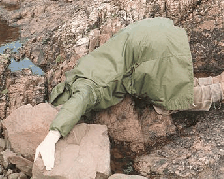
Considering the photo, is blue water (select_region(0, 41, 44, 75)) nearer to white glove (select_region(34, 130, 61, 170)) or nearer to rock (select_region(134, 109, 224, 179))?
white glove (select_region(34, 130, 61, 170))

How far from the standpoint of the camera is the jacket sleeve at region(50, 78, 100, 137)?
15.3 feet

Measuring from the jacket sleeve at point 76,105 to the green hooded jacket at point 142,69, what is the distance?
0.05 ft

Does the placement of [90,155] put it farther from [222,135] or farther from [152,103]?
[222,135]

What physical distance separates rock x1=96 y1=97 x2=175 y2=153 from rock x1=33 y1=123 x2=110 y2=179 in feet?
2.00

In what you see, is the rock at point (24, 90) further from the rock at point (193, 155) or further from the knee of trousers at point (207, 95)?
the knee of trousers at point (207, 95)

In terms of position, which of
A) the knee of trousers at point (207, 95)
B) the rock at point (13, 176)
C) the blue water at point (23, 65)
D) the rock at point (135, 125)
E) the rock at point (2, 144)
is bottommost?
the rock at point (13, 176)

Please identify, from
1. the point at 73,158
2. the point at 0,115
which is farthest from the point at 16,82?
the point at 73,158

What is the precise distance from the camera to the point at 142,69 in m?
5.32

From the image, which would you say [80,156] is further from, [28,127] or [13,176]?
[13,176]

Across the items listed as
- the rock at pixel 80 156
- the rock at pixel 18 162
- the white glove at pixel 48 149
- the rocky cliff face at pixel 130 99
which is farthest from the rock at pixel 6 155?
the rocky cliff face at pixel 130 99

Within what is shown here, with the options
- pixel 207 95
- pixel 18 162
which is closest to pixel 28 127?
pixel 18 162

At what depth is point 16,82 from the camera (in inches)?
290

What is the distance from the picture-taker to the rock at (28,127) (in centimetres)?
535

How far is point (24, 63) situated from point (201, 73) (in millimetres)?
4497
